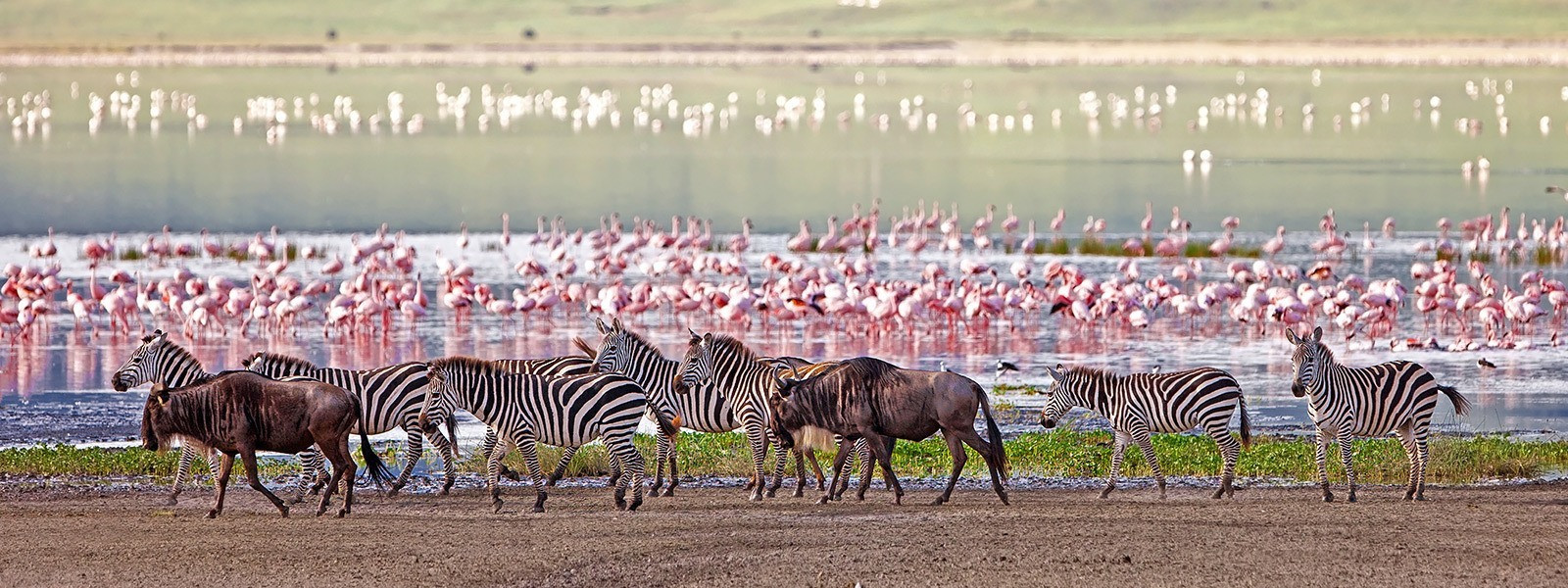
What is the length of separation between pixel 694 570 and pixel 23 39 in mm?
151475

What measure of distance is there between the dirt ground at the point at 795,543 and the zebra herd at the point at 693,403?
0.33 meters

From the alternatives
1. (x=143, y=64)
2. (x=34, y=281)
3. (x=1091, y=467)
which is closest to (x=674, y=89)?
(x=143, y=64)

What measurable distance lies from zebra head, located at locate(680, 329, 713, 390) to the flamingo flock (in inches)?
358

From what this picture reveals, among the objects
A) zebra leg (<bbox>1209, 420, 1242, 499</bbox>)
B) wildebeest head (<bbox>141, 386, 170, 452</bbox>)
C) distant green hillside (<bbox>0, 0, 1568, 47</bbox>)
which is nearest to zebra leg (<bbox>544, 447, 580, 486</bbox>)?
wildebeest head (<bbox>141, 386, 170, 452</bbox>)

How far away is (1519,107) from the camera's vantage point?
8294 cm

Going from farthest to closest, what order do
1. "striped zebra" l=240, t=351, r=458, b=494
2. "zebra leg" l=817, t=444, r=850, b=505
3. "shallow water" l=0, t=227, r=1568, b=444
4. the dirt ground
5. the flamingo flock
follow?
the flamingo flock
"shallow water" l=0, t=227, r=1568, b=444
"striped zebra" l=240, t=351, r=458, b=494
"zebra leg" l=817, t=444, r=850, b=505
the dirt ground

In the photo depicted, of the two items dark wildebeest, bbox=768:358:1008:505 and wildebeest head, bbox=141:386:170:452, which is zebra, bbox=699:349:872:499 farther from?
wildebeest head, bbox=141:386:170:452

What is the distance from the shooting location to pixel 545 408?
11758mm

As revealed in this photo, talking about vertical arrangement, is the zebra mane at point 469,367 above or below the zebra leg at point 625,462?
above

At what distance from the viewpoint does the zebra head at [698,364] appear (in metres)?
12.5

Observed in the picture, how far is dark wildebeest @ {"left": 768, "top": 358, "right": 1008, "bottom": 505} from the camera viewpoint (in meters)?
11.8

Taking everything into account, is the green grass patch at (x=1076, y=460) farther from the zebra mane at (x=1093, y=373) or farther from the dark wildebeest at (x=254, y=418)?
the dark wildebeest at (x=254, y=418)

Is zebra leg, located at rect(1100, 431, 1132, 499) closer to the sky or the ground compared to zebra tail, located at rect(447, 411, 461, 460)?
closer to the ground

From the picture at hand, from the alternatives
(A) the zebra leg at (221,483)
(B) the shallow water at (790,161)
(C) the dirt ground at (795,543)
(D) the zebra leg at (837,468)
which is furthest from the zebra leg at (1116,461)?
(B) the shallow water at (790,161)
